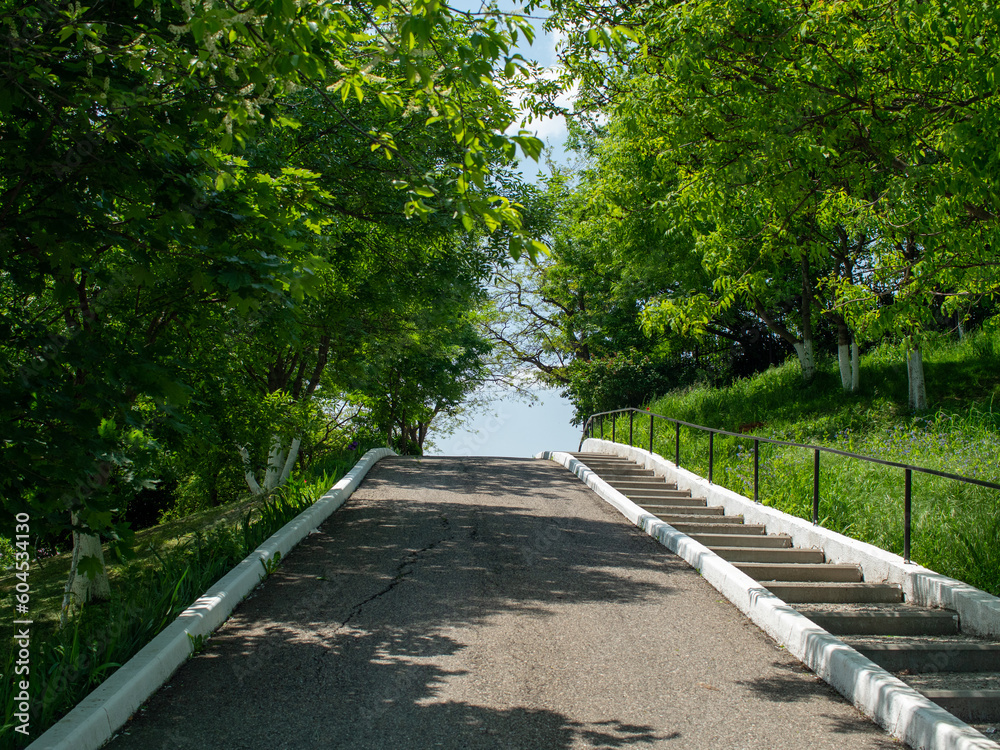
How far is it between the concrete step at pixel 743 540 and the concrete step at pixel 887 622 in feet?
8.09

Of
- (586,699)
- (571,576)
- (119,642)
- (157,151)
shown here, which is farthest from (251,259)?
(571,576)

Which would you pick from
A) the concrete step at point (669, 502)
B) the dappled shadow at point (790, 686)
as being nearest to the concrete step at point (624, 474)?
the concrete step at point (669, 502)

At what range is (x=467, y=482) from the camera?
13.8m

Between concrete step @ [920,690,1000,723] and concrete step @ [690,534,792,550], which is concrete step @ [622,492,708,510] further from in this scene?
concrete step @ [920,690,1000,723]

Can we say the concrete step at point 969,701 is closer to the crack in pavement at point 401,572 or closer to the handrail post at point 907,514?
the handrail post at point 907,514

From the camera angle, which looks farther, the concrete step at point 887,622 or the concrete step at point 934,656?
the concrete step at point 887,622

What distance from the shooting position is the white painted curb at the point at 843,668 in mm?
4027

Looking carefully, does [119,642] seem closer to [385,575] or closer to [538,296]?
[385,575]

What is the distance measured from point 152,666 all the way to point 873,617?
5652 mm

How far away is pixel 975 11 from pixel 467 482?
34.1ft

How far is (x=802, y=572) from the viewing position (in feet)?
24.5

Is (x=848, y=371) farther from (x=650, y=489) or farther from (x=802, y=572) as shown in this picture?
(x=802, y=572)

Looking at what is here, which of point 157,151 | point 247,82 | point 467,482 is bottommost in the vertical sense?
point 467,482

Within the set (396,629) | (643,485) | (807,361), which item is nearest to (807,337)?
(807,361)
